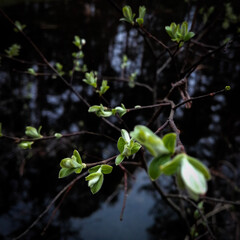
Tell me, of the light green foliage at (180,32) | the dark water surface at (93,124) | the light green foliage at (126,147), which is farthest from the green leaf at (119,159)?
the dark water surface at (93,124)

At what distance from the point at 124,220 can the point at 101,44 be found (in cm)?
177

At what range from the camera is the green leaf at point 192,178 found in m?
0.19

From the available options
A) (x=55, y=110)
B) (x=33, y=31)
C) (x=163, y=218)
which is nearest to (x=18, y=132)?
(x=55, y=110)

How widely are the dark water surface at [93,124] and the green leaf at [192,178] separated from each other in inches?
39.1

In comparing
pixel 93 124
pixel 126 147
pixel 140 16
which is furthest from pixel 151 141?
pixel 93 124

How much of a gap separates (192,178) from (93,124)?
5.12ft

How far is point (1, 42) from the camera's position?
191 cm

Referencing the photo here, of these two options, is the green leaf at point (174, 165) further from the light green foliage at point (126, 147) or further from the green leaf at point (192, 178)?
the light green foliage at point (126, 147)

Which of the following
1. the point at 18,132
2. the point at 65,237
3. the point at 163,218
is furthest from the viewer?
the point at 18,132

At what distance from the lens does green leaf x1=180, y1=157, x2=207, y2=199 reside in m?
0.19

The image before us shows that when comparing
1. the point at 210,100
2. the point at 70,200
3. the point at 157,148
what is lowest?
the point at 70,200

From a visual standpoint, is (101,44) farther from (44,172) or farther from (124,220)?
(124,220)

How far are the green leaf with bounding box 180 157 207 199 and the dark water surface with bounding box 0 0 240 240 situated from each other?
3.26 feet

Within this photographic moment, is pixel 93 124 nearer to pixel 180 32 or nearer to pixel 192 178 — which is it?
pixel 180 32
